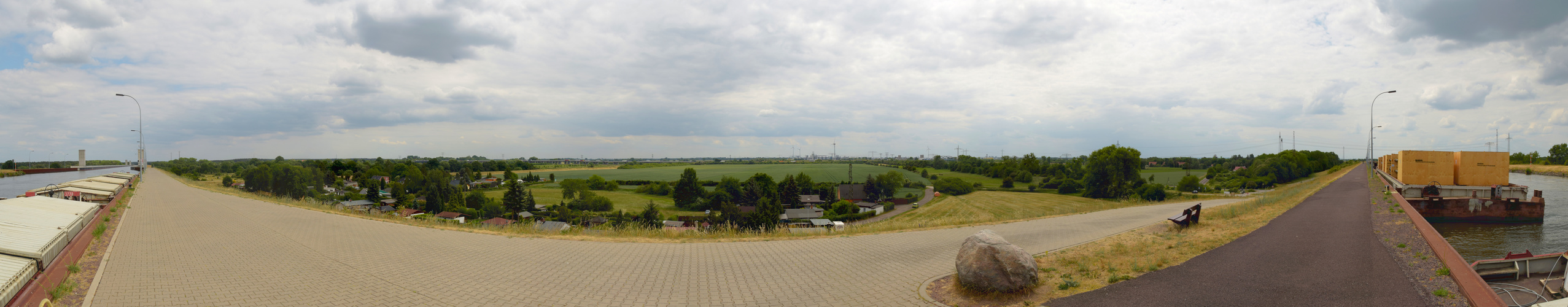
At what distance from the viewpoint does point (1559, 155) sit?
209 feet

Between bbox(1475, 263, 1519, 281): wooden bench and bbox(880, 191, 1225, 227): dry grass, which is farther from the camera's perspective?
bbox(880, 191, 1225, 227): dry grass

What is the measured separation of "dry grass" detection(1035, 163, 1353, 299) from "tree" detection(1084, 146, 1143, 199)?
4619 centimetres

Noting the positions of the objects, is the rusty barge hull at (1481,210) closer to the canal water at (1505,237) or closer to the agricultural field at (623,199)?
the canal water at (1505,237)

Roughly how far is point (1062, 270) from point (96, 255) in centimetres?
1554

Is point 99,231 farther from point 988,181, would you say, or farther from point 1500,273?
point 988,181

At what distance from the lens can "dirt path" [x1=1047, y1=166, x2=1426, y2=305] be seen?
216 inches

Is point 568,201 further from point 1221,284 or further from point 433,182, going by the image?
point 1221,284

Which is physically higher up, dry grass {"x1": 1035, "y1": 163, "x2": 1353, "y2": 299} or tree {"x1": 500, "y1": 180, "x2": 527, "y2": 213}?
dry grass {"x1": 1035, "y1": 163, "x2": 1353, "y2": 299}

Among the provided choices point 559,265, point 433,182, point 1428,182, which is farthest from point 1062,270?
point 433,182

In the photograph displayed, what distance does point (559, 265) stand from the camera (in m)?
7.79

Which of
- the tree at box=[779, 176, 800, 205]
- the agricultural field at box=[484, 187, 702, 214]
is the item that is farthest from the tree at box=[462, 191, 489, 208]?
the tree at box=[779, 176, 800, 205]

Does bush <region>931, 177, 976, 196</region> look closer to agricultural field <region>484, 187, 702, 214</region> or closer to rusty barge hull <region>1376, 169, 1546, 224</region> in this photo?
agricultural field <region>484, 187, 702, 214</region>

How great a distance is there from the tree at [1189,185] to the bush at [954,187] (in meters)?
23.0

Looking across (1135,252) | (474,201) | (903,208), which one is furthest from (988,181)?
(1135,252)
